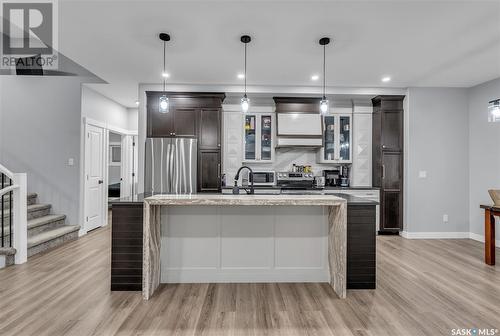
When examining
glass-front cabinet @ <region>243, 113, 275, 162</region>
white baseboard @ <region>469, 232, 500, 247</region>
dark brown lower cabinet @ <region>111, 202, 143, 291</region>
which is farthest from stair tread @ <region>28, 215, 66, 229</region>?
white baseboard @ <region>469, 232, 500, 247</region>

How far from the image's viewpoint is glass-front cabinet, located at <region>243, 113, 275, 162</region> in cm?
539

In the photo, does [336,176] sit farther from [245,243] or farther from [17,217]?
[17,217]

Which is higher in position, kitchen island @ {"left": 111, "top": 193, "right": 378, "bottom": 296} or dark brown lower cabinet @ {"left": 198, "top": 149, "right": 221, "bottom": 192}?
dark brown lower cabinet @ {"left": 198, "top": 149, "right": 221, "bottom": 192}

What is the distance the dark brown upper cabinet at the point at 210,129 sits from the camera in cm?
506

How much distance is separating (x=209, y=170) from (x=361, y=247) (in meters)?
3.02

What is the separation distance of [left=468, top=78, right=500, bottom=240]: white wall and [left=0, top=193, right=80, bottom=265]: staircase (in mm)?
7076

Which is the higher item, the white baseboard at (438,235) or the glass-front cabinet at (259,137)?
the glass-front cabinet at (259,137)

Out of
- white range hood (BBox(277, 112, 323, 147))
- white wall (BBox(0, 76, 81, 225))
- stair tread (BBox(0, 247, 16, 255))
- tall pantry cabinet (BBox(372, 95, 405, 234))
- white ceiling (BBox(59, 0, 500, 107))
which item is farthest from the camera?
white range hood (BBox(277, 112, 323, 147))

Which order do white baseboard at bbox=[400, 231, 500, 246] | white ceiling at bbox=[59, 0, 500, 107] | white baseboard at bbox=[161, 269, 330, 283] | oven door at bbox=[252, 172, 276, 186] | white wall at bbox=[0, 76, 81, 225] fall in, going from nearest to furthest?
white ceiling at bbox=[59, 0, 500, 107]
white baseboard at bbox=[161, 269, 330, 283]
white wall at bbox=[0, 76, 81, 225]
white baseboard at bbox=[400, 231, 500, 246]
oven door at bbox=[252, 172, 276, 186]

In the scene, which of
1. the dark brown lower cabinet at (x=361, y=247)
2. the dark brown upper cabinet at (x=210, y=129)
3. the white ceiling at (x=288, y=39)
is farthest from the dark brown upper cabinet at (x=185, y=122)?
the dark brown lower cabinet at (x=361, y=247)

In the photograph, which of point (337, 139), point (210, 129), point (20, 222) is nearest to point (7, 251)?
point (20, 222)

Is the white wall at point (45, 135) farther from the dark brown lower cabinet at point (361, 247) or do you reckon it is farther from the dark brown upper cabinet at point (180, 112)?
the dark brown lower cabinet at point (361, 247)

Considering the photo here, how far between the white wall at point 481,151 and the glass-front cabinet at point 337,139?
6.94 ft

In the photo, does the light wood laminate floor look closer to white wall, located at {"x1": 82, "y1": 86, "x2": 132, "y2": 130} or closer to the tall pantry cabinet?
the tall pantry cabinet
